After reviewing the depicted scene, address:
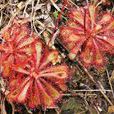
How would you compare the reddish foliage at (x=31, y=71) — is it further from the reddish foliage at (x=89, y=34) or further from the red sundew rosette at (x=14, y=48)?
the reddish foliage at (x=89, y=34)

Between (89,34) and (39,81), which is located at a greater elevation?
(89,34)

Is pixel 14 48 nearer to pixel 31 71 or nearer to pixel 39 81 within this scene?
pixel 31 71

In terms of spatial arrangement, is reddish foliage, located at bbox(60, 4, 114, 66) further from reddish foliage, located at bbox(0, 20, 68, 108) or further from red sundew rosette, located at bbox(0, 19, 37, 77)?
red sundew rosette, located at bbox(0, 19, 37, 77)

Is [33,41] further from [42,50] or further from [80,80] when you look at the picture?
[80,80]

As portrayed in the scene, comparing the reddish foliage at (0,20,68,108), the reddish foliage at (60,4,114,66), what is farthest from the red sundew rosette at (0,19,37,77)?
the reddish foliage at (60,4,114,66)

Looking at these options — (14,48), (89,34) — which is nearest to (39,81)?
(14,48)

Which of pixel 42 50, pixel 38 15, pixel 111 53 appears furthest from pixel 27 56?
pixel 111 53

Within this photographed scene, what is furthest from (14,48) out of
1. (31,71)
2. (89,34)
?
(89,34)
